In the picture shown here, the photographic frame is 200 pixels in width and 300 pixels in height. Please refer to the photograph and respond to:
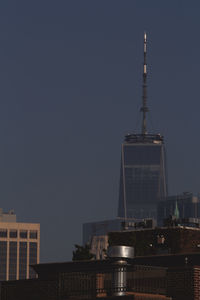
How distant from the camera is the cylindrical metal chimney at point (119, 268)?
6194cm

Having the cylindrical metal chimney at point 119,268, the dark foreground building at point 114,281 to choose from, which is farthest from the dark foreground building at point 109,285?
the cylindrical metal chimney at point 119,268

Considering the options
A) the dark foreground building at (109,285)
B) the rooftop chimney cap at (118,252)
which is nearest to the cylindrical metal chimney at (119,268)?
the rooftop chimney cap at (118,252)

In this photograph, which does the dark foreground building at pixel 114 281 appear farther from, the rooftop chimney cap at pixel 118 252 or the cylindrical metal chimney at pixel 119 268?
the rooftop chimney cap at pixel 118 252

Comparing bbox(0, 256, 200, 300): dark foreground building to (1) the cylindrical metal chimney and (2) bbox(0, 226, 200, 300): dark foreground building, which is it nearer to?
(2) bbox(0, 226, 200, 300): dark foreground building

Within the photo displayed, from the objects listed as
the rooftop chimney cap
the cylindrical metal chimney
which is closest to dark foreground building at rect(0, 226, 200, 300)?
the cylindrical metal chimney

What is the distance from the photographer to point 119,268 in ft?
203

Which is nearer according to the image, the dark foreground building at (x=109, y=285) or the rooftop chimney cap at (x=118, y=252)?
the dark foreground building at (x=109, y=285)

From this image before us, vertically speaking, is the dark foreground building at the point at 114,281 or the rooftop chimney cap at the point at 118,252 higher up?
the rooftop chimney cap at the point at 118,252

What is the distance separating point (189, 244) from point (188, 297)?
1423 inches

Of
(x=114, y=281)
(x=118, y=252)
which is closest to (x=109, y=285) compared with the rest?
(x=114, y=281)

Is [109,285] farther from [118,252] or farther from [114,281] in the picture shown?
[118,252]

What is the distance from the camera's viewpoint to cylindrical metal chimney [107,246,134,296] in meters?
61.9

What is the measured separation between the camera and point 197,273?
61656 millimetres

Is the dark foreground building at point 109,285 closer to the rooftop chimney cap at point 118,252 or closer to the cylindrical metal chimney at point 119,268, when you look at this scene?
the cylindrical metal chimney at point 119,268
